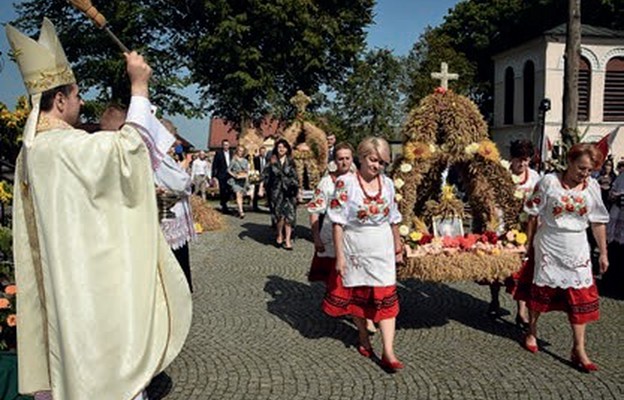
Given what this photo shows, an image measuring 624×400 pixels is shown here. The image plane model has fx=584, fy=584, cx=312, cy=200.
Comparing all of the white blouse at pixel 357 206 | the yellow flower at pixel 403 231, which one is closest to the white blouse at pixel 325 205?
the yellow flower at pixel 403 231

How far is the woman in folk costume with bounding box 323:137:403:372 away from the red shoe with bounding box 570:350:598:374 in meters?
1.40

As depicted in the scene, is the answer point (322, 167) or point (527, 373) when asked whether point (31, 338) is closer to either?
point (527, 373)

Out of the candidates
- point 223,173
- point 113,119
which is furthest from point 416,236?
point 223,173

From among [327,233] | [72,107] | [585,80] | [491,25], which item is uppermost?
[491,25]

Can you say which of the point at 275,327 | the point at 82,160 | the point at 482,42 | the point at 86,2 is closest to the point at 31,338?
the point at 82,160

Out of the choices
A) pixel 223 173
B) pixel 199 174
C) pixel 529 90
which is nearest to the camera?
pixel 223 173

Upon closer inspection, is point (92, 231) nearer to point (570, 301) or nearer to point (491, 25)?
point (570, 301)

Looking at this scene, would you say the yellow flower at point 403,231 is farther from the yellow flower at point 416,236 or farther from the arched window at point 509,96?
the arched window at point 509,96

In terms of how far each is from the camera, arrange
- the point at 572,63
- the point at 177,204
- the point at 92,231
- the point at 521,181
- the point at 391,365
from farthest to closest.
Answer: the point at 572,63 → the point at 521,181 → the point at 177,204 → the point at 391,365 → the point at 92,231

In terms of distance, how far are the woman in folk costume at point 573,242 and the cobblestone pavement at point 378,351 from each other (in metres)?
0.45

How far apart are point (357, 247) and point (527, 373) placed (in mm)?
1648

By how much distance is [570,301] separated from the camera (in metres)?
4.72

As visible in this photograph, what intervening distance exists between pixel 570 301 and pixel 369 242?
1693 mm

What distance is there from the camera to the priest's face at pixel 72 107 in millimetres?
2861
